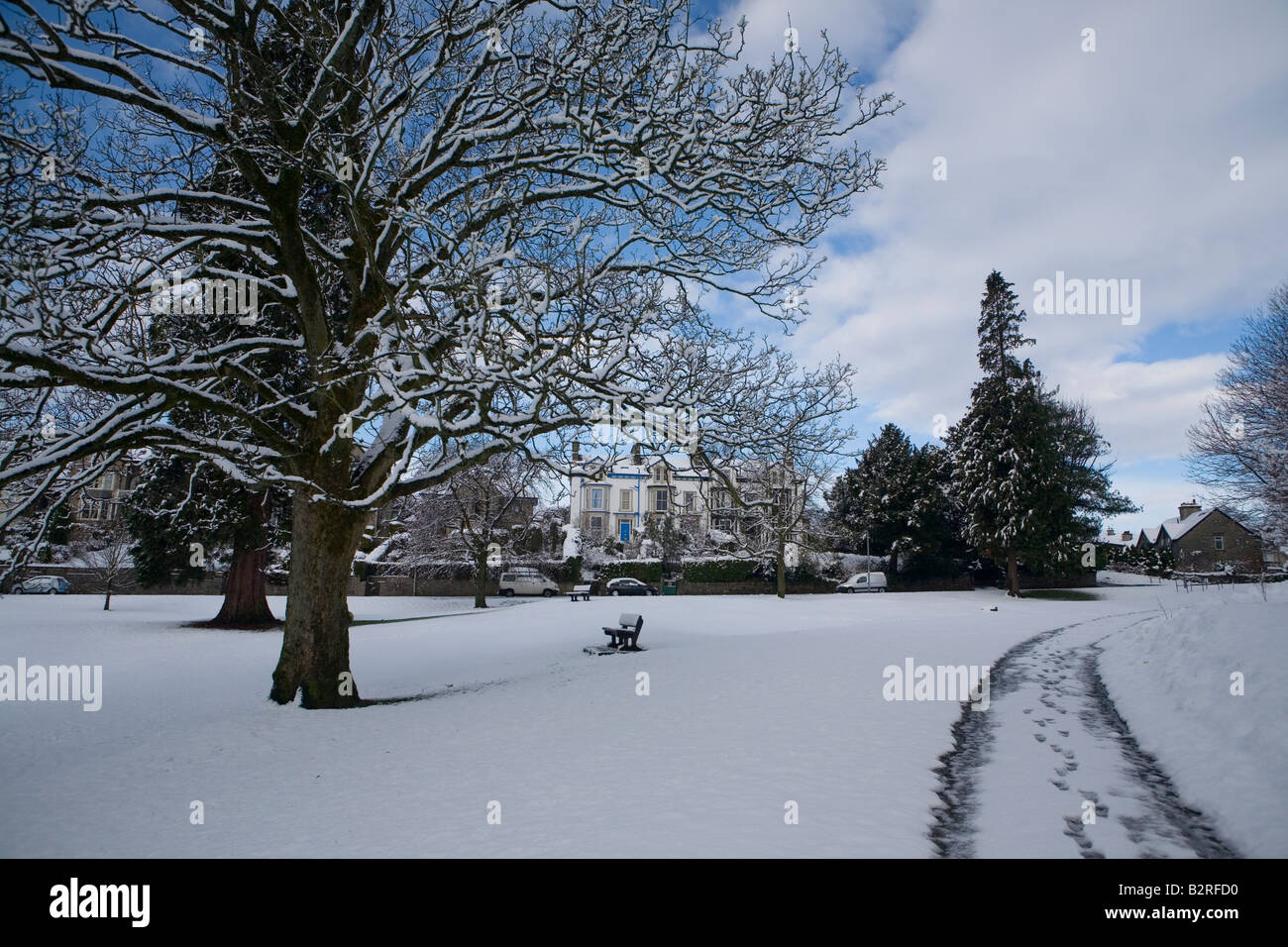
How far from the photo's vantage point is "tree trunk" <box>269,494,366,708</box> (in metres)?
9.84

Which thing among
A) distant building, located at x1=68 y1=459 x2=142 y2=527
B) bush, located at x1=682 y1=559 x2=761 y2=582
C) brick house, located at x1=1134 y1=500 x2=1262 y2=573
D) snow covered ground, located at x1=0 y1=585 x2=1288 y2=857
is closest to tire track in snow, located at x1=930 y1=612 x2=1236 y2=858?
snow covered ground, located at x1=0 y1=585 x2=1288 y2=857

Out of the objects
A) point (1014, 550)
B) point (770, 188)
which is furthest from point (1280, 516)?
point (770, 188)

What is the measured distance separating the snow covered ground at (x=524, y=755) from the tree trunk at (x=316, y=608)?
1.54 ft

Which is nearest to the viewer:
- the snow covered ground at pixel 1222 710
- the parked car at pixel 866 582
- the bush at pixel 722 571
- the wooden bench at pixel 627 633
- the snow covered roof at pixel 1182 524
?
the snow covered ground at pixel 1222 710

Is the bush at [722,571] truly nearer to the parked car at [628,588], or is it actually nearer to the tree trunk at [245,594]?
the parked car at [628,588]

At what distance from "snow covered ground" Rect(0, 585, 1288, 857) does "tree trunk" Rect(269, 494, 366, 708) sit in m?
0.47
